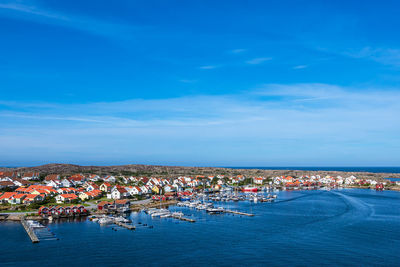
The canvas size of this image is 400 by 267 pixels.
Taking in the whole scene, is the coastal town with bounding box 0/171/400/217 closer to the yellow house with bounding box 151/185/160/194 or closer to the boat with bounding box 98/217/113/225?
the yellow house with bounding box 151/185/160/194

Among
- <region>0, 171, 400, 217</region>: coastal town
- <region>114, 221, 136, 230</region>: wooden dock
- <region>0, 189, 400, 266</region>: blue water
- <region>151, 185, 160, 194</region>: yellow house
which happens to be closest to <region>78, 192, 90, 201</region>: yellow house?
<region>0, 171, 400, 217</region>: coastal town

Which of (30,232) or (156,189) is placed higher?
(156,189)

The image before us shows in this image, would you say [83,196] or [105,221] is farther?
[83,196]

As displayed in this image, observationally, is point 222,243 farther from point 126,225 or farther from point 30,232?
point 30,232

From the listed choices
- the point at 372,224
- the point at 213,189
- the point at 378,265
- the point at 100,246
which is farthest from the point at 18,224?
the point at 213,189

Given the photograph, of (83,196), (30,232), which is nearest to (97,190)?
(83,196)

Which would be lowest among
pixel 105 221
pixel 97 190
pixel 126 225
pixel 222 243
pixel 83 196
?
pixel 222 243

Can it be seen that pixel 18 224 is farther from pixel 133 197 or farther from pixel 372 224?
pixel 372 224

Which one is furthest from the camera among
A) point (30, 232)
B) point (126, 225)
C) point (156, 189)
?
point (156, 189)

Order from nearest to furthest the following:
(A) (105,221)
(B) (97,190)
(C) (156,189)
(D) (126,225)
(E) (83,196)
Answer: (D) (126,225), (A) (105,221), (E) (83,196), (B) (97,190), (C) (156,189)
